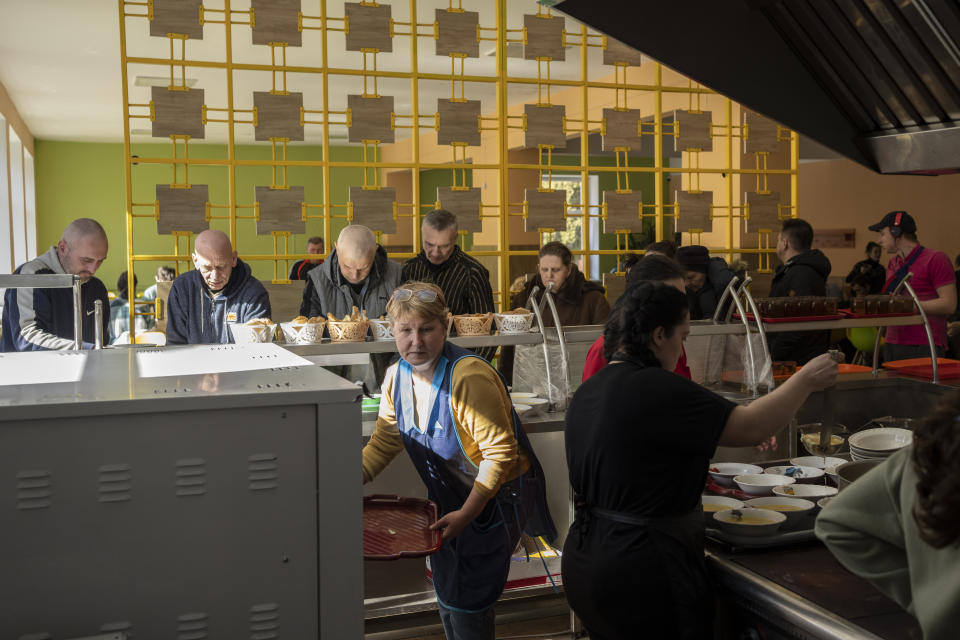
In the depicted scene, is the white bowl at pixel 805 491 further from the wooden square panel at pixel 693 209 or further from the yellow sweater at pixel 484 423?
the wooden square panel at pixel 693 209

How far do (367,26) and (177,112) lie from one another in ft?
3.90

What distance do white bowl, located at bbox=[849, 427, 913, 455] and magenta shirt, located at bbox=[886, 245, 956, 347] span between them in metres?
2.51

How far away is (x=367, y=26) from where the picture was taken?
200 inches

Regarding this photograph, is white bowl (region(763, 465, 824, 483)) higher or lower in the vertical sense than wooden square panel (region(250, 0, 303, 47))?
lower

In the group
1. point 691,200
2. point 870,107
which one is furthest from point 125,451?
point 691,200

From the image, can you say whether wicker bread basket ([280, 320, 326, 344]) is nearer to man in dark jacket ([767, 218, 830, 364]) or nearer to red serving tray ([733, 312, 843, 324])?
red serving tray ([733, 312, 843, 324])

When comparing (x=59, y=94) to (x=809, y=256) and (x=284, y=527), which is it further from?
(x=284, y=527)

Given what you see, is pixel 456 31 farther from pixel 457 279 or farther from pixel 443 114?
pixel 457 279

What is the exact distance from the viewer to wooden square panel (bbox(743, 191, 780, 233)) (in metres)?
6.20

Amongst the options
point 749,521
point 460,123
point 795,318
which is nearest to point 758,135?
point 460,123

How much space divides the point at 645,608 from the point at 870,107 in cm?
122

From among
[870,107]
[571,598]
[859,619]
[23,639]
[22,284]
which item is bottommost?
[571,598]

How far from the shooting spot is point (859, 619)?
1389 millimetres

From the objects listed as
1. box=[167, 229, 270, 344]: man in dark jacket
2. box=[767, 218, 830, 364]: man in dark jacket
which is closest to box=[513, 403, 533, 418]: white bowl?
box=[167, 229, 270, 344]: man in dark jacket
